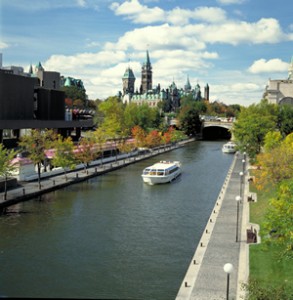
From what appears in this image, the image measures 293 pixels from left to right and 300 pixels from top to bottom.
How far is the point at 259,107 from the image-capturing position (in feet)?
388

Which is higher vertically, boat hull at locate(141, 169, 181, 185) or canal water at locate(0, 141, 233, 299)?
boat hull at locate(141, 169, 181, 185)

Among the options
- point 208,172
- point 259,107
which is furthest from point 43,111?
point 259,107

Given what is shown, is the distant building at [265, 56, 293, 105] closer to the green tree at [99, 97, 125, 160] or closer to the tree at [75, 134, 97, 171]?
the green tree at [99, 97, 125, 160]

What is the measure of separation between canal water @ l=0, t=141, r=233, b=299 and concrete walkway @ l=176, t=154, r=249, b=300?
144cm

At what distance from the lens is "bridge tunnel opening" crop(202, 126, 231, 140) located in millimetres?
186875

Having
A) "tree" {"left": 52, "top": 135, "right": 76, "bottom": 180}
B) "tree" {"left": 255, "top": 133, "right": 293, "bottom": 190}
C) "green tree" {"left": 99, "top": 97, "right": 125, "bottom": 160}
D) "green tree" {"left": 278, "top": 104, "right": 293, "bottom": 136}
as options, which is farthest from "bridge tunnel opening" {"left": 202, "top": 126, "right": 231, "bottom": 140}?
"tree" {"left": 255, "top": 133, "right": 293, "bottom": 190}

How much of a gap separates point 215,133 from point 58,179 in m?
145

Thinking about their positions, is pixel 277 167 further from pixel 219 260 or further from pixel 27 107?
pixel 27 107

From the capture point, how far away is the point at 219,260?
91.0 ft

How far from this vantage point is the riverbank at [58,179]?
1849 inches

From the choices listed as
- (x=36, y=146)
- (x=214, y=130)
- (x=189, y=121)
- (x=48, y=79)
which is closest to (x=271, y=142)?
(x=36, y=146)

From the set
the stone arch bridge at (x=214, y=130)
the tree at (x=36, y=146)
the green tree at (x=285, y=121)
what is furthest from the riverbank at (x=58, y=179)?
the stone arch bridge at (x=214, y=130)

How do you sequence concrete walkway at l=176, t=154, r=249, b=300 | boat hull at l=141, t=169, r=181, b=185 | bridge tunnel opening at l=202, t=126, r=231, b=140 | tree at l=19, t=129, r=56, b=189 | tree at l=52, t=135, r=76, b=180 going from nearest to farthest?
1. concrete walkway at l=176, t=154, r=249, b=300
2. tree at l=19, t=129, r=56, b=189
3. tree at l=52, t=135, r=76, b=180
4. boat hull at l=141, t=169, r=181, b=185
5. bridge tunnel opening at l=202, t=126, r=231, b=140

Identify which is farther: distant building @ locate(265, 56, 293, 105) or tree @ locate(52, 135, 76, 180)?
distant building @ locate(265, 56, 293, 105)
